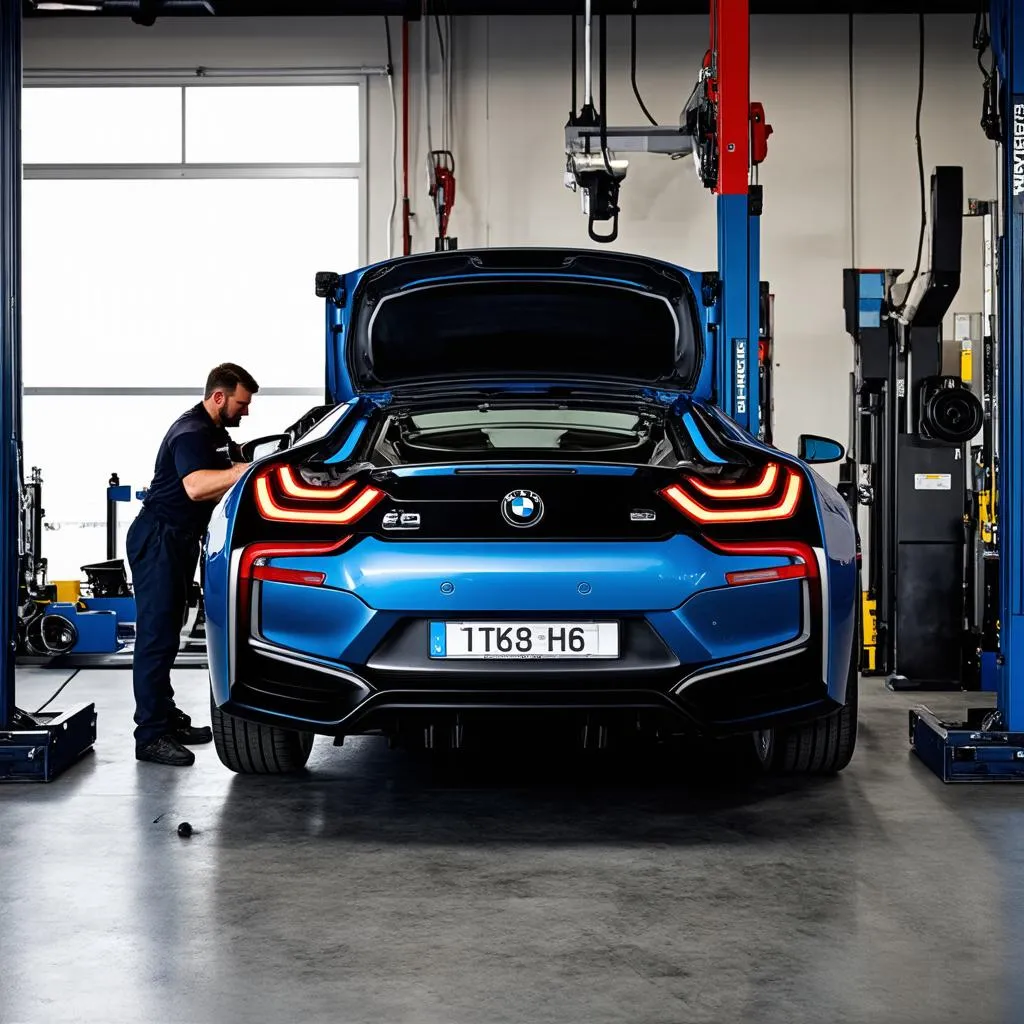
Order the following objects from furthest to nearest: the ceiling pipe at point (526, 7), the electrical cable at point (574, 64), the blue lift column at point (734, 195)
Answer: the ceiling pipe at point (526, 7)
the electrical cable at point (574, 64)
the blue lift column at point (734, 195)

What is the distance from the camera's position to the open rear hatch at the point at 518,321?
4551mm

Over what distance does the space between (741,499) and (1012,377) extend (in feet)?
4.98

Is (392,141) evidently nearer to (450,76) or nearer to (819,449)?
(450,76)

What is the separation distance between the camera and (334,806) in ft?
12.9

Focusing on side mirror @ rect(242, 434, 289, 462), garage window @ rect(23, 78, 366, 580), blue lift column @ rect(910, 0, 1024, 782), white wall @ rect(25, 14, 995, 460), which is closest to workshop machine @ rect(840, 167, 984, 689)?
blue lift column @ rect(910, 0, 1024, 782)

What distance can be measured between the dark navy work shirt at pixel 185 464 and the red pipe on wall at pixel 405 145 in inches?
256

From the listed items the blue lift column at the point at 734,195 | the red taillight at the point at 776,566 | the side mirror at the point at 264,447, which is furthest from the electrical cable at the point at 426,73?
the red taillight at the point at 776,566

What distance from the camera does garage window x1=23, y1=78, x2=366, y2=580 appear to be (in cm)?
1150

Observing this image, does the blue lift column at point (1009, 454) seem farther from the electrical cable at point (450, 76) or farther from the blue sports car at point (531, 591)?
the electrical cable at point (450, 76)

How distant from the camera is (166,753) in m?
4.64

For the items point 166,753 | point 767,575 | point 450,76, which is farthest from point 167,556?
point 450,76

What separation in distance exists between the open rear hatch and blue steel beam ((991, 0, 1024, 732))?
3.41ft

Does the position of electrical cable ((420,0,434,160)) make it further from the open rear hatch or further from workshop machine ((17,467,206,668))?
the open rear hatch

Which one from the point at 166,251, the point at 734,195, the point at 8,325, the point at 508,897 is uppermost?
the point at 166,251
